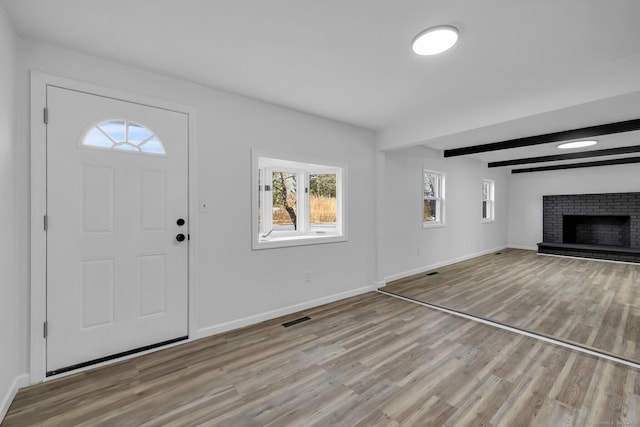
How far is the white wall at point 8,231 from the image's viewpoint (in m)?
1.70

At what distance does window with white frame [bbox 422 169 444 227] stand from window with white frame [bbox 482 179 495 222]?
2.47 metres

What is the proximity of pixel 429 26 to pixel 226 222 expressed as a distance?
242 centimetres

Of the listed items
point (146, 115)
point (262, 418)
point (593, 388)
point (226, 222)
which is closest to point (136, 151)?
point (146, 115)

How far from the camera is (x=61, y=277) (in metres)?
2.13

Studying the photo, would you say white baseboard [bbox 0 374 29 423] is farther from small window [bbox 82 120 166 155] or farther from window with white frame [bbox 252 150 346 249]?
window with white frame [bbox 252 150 346 249]

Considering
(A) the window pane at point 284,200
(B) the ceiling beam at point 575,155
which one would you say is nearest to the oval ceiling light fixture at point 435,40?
(A) the window pane at point 284,200

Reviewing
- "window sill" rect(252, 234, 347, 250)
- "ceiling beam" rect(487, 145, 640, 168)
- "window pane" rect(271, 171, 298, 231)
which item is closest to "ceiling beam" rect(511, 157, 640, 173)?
"ceiling beam" rect(487, 145, 640, 168)

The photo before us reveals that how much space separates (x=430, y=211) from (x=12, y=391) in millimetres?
5996

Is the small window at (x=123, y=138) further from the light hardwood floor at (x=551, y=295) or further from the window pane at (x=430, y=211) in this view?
the window pane at (x=430, y=211)

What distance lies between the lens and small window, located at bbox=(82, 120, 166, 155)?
7.45 ft

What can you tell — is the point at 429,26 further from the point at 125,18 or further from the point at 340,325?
the point at 340,325

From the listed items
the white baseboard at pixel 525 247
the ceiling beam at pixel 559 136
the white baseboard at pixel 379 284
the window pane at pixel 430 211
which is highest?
the ceiling beam at pixel 559 136

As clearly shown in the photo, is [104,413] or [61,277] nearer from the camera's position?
[104,413]

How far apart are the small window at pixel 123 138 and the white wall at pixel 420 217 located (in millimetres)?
3075
